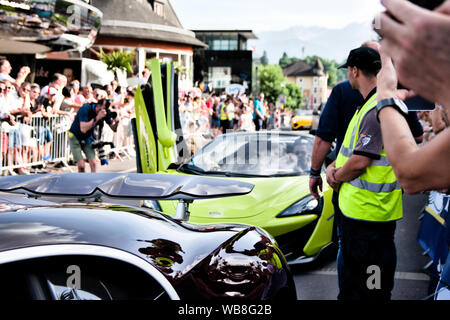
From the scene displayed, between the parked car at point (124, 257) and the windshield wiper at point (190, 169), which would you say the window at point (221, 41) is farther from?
the parked car at point (124, 257)

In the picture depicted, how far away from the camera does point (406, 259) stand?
5.76m

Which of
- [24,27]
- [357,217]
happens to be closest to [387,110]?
[357,217]

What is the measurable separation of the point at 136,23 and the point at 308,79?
141 m

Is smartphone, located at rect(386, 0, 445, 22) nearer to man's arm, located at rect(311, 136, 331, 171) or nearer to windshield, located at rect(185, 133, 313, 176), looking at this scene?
man's arm, located at rect(311, 136, 331, 171)

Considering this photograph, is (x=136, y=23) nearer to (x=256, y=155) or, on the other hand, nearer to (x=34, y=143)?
(x=34, y=143)

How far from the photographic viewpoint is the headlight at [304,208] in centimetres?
518

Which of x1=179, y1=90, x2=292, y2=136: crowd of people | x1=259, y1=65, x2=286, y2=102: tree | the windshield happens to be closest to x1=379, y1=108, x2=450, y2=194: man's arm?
the windshield

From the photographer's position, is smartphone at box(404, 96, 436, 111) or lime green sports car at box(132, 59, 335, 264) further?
lime green sports car at box(132, 59, 335, 264)

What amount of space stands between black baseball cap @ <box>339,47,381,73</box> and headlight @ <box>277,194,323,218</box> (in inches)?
73.9

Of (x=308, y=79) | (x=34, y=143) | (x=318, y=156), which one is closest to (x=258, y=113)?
(x=34, y=143)

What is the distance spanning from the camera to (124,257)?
196 cm

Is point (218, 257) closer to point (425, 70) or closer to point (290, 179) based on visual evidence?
point (425, 70)

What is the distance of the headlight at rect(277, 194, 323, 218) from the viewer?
17.0 ft

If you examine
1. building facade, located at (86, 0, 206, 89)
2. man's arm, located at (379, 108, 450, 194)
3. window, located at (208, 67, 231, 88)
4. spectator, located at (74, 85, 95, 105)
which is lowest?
spectator, located at (74, 85, 95, 105)
